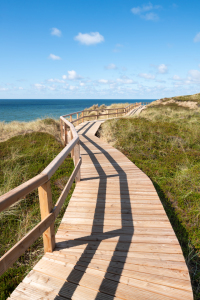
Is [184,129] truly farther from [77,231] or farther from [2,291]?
[2,291]

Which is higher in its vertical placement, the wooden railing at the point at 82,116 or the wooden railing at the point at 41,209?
the wooden railing at the point at 82,116

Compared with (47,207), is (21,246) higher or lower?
lower

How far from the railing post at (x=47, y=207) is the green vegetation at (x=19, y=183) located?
0.66 m

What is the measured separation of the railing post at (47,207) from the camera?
2156 millimetres

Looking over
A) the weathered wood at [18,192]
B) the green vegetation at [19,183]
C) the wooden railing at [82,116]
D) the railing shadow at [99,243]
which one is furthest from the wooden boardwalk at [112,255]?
the wooden railing at [82,116]

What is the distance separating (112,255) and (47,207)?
104cm

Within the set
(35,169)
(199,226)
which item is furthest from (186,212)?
(35,169)

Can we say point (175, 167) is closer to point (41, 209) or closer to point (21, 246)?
point (41, 209)

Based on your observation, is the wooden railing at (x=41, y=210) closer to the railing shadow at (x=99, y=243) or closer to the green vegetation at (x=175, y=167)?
the railing shadow at (x=99, y=243)

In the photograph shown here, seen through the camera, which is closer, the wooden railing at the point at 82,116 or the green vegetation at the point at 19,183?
the green vegetation at the point at 19,183

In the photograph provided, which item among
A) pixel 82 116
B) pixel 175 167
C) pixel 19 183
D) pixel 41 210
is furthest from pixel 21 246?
pixel 82 116

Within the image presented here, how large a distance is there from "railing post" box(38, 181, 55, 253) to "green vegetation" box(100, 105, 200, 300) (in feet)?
6.53

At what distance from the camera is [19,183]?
554cm

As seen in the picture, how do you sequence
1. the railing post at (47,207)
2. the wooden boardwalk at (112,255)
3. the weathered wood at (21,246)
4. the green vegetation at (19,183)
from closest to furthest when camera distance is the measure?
the weathered wood at (21,246) < the wooden boardwalk at (112,255) < the railing post at (47,207) < the green vegetation at (19,183)
